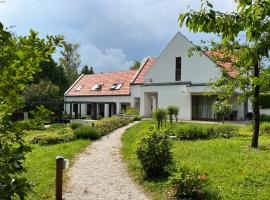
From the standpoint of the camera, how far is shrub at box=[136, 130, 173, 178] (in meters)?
10.3

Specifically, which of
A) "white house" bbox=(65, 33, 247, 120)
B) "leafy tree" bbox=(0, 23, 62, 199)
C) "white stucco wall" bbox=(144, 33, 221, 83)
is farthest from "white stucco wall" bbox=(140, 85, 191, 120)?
"leafy tree" bbox=(0, 23, 62, 199)

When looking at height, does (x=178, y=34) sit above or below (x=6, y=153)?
above

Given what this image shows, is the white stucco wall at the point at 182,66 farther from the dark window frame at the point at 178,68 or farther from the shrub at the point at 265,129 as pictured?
the shrub at the point at 265,129

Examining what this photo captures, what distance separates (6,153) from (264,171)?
28.2 ft

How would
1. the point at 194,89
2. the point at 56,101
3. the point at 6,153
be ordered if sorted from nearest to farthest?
1. the point at 6,153
2. the point at 194,89
3. the point at 56,101

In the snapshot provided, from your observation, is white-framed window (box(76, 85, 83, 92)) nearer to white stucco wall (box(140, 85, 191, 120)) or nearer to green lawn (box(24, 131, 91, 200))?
white stucco wall (box(140, 85, 191, 120))

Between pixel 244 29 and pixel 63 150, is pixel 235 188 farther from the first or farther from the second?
pixel 63 150

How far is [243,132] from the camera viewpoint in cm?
2023

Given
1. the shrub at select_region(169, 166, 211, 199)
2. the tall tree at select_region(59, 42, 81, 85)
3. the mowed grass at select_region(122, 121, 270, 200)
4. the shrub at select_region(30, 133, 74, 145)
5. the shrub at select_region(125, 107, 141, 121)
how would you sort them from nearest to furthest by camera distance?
1. the shrub at select_region(169, 166, 211, 199)
2. the mowed grass at select_region(122, 121, 270, 200)
3. the shrub at select_region(30, 133, 74, 145)
4. the shrub at select_region(125, 107, 141, 121)
5. the tall tree at select_region(59, 42, 81, 85)

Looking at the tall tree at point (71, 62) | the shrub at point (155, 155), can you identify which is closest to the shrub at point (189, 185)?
the shrub at point (155, 155)

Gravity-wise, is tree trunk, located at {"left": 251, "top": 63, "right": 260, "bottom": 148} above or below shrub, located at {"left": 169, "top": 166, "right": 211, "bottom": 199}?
above

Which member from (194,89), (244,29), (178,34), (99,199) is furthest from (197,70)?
(244,29)

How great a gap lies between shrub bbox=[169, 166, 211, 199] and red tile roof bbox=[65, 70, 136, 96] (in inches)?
1212

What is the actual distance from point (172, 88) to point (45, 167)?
73.4ft
